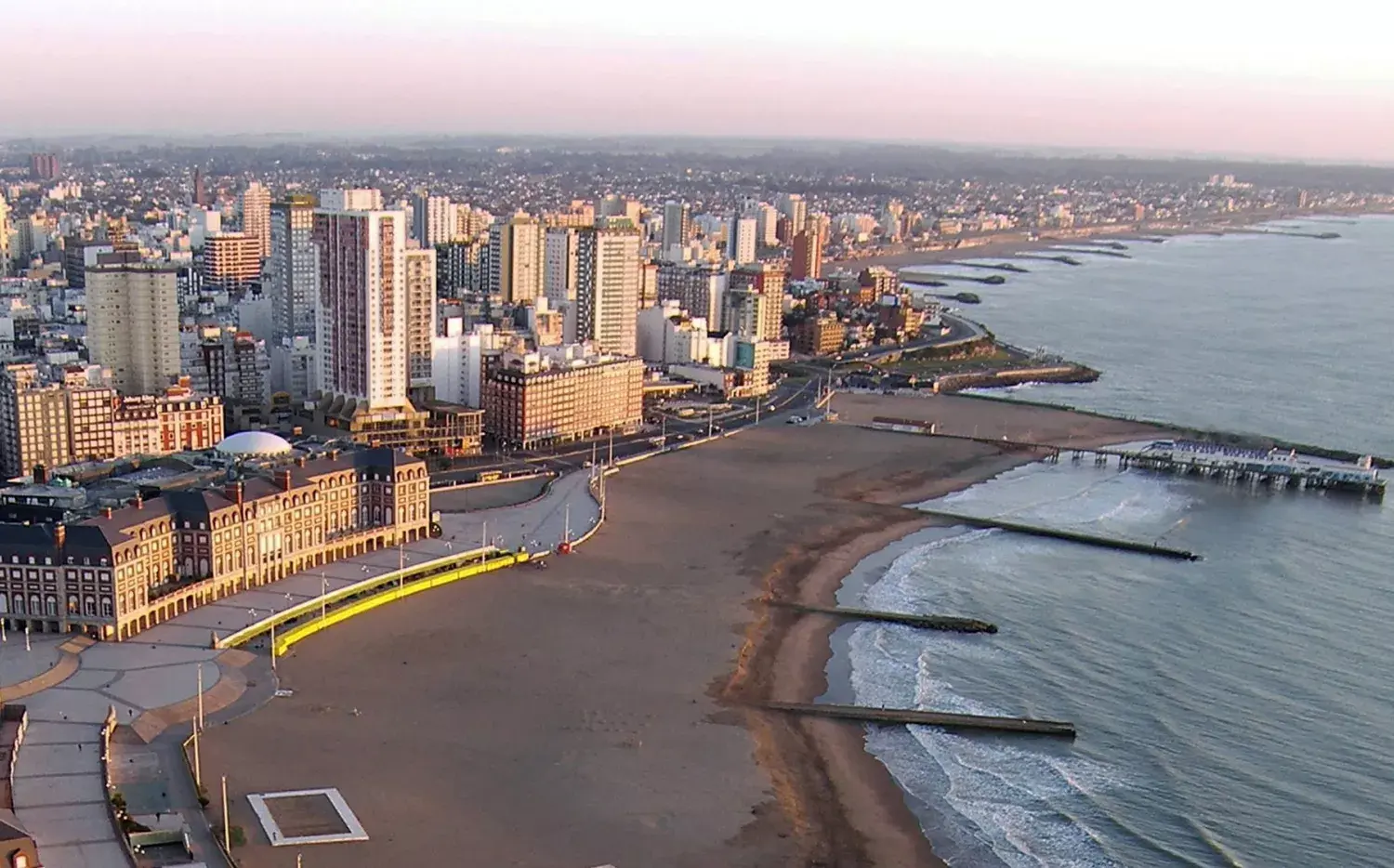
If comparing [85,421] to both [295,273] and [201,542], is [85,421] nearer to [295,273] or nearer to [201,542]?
[201,542]

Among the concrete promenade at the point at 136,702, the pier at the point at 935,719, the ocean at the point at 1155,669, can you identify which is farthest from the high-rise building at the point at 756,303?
the pier at the point at 935,719

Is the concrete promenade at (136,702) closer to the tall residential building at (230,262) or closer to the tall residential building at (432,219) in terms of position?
the tall residential building at (230,262)

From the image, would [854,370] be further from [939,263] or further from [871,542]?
[939,263]

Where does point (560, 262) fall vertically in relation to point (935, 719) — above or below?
above

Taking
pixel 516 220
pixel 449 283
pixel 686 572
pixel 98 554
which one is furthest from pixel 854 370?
pixel 98 554

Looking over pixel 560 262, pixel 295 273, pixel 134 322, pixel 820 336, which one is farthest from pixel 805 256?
pixel 134 322

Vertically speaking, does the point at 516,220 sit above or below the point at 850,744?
above
